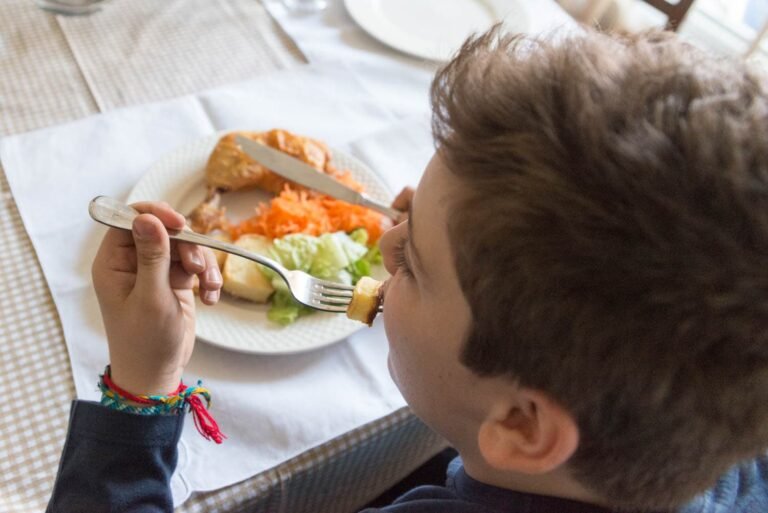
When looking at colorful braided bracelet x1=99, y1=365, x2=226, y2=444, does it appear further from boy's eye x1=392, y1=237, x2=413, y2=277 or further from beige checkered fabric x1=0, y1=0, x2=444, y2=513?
boy's eye x1=392, y1=237, x2=413, y2=277

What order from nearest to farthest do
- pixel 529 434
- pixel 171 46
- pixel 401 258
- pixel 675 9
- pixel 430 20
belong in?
pixel 529 434 → pixel 401 258 → pixel 171 46 → pixel 430 20 → pixel 675 9

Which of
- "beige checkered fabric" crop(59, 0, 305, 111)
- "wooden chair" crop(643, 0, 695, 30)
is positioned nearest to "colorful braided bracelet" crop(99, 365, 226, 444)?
"beige checkered fabric" crop(59, 0, 305, 111)

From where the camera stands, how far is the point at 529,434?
1.57 ft

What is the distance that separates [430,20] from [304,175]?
0.58 metres

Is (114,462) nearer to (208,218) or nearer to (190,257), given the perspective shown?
(190,257)

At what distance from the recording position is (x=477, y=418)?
532 millimetres

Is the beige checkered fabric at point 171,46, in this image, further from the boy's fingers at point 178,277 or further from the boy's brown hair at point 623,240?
the boy's brown hair at point 623,240

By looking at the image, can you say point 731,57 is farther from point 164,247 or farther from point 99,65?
point 99,65

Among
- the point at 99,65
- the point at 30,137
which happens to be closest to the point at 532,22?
the point at 99,65

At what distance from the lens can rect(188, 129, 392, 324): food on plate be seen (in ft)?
2.61

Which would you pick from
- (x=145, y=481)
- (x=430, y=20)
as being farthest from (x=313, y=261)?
(x=430, y=20)

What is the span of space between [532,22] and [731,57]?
0.94 metres

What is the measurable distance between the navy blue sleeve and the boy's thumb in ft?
0.47

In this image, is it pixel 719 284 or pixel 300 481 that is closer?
pixel 719 284
